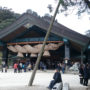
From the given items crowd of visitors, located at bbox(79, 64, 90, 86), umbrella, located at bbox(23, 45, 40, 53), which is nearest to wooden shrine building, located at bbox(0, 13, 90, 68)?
umbrella, located at bbox(23, 45, 40, 53)

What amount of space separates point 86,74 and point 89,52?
2408 cm

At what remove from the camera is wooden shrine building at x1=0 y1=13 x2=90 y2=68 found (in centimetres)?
2911

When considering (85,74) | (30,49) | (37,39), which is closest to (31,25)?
(37,39)

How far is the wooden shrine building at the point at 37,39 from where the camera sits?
29109 millimetres

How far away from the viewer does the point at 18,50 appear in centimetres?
3297

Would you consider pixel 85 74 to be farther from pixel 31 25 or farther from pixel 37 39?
pixel 37 39

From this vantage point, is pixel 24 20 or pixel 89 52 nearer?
pixel 24 20

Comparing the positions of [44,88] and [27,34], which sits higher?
[27,34]

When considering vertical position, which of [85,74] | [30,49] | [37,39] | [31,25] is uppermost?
[31,25]

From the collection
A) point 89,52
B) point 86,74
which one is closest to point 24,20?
point 89,52

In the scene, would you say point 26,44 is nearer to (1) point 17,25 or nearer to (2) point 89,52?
(1) point 17,25

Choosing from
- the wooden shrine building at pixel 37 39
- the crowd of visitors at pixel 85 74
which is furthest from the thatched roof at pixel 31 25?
the crowd of visitors at pixel 85 74

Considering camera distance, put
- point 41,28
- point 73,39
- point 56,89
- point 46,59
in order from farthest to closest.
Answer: point 46,59 → point 41,28 → point 73,39 → point 56,89

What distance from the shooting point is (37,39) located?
32312 millimetres
